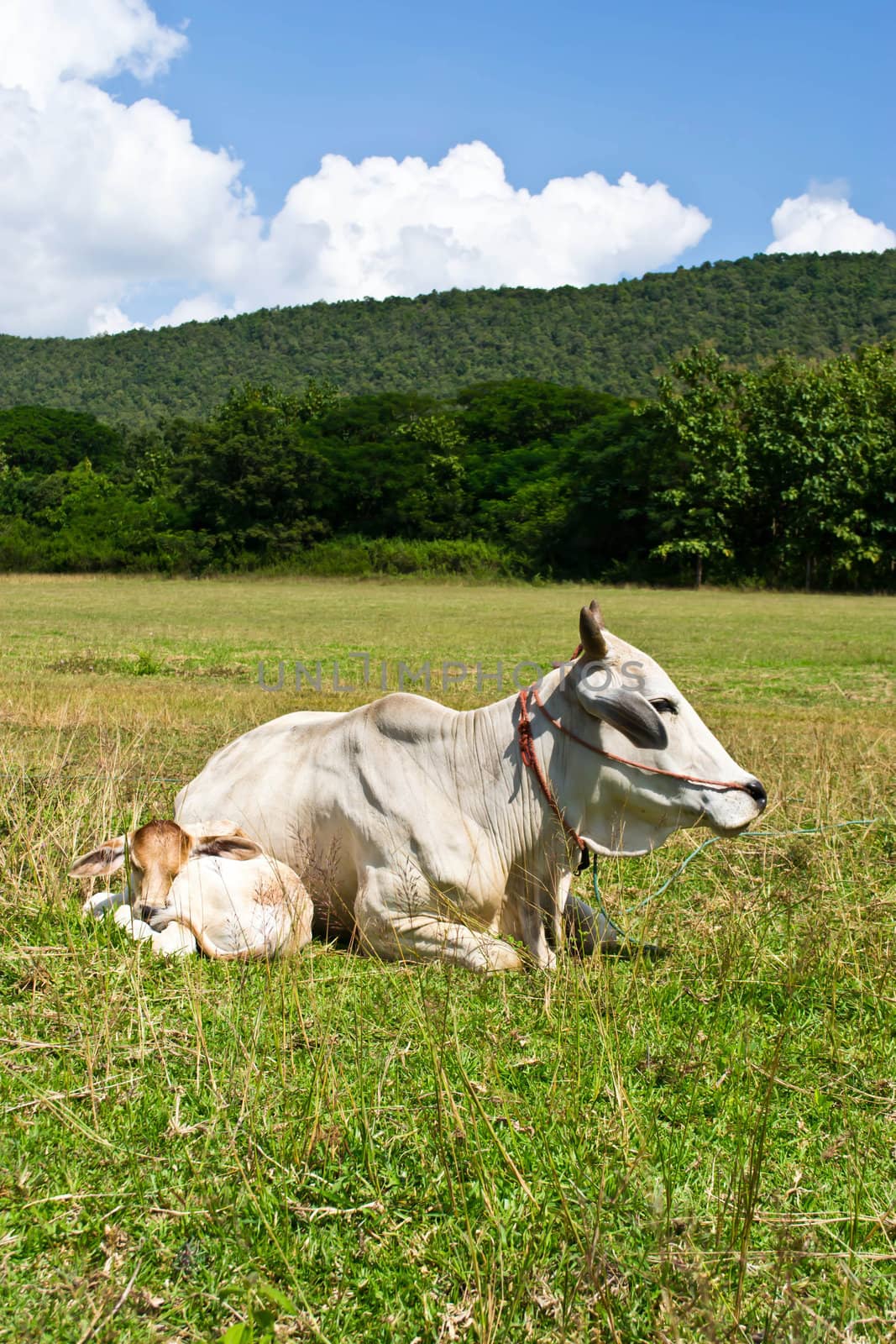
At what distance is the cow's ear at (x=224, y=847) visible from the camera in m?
A: 4.41

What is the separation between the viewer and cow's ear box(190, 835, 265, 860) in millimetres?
4406

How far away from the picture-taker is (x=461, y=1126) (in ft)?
9.30

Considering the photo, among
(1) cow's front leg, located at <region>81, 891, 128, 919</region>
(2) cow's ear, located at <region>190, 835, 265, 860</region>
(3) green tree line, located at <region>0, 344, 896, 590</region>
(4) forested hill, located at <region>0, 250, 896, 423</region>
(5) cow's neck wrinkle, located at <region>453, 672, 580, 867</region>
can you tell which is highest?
(4) forested hill, located at <region>0, 250, 896, 423</region>

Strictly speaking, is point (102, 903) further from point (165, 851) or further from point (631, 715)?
point (631, 715)

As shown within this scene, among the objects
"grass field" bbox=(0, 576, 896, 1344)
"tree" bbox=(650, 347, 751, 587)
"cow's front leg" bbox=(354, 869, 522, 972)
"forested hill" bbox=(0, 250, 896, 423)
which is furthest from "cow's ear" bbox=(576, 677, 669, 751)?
"forested hill" bbox=(0, 250, 896, 423)

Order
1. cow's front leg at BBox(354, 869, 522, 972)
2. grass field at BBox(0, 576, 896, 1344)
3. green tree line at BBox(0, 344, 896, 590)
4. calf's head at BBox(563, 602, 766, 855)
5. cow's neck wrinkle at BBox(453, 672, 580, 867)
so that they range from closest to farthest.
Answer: grass field at BBox(0, 576, 896, 1344) → cow's front leg at BBox(354, 869, 522, 972) → calf's head at BBox(563, 602, 766, 855) → cow's neck wrinkle at BBox(453, 672, 580, 867) → green tree line at BBox(0, 344, 896, 590)

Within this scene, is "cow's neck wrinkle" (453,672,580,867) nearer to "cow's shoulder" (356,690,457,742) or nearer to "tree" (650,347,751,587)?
"cow's shoulder" (356,690,457,742)

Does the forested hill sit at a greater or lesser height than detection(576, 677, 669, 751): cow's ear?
greater

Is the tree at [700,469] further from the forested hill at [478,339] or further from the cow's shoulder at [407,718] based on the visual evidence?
the forested hill at [478,339]

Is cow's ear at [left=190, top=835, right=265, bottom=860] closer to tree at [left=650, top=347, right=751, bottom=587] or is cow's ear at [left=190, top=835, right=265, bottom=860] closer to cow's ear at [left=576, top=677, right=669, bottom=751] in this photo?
cow's ear at [left=576, top=677, right=669, bottom=751]

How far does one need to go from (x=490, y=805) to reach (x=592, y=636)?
0.81m

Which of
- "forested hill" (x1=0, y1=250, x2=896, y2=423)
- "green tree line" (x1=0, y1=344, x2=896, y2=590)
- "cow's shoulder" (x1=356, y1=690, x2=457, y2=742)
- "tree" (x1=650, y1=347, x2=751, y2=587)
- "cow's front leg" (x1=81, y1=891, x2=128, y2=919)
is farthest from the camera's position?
"forested hill" (x1=0, y1=250, x2=896, y2=423)

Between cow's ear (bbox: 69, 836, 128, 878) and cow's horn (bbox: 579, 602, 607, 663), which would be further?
cow's ear (bbox: 69, 836, 128, 878)

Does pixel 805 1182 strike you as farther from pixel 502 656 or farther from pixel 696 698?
pixel 502 656
